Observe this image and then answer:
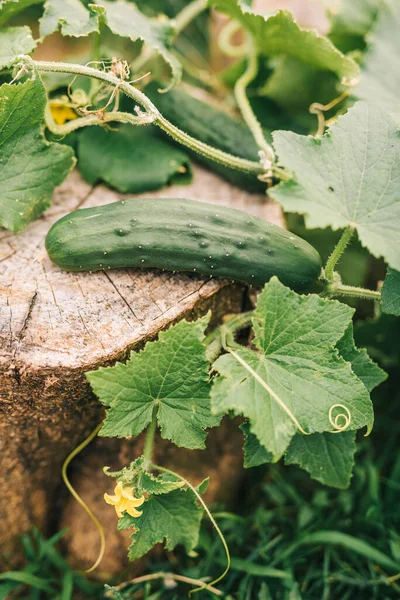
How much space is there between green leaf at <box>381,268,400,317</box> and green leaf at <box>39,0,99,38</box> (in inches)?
45.0

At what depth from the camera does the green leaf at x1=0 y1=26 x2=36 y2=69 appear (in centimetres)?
155

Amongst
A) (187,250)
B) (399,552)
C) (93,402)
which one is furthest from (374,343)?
(93,402)

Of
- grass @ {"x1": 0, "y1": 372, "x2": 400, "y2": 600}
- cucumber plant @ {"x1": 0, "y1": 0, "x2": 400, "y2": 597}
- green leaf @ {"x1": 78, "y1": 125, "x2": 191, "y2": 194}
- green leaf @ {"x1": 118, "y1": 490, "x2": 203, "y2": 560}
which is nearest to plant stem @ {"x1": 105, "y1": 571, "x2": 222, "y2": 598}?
grass @ {"x1": 0, "y1": 372, "x2": 400, "y2": 600}

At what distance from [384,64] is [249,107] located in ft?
1.85

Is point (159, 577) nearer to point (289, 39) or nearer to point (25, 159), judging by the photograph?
point (25, 159)

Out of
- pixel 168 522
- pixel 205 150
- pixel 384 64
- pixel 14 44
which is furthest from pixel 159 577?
pixel 384 64

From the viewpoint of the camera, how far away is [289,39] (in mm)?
1951

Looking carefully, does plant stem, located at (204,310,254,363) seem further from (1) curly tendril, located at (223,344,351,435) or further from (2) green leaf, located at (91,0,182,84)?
(2) green leaf, located at (91,0,182,84)

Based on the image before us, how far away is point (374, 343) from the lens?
2279 mm

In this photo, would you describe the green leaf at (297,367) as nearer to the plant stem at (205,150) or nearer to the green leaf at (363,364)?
the green leaf at (363,364)

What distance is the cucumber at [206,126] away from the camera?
210cm

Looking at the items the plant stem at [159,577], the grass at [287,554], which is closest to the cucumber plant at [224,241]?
the plant stem at [159,577]

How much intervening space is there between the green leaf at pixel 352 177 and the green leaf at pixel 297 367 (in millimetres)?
203

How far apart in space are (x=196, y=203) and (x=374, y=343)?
3.59ft
